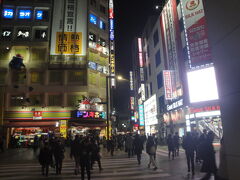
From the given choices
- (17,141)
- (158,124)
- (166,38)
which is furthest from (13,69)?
(158,124)

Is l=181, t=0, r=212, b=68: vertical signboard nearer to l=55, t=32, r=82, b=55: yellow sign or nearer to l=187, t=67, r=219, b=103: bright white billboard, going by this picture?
l=187, t=67, r=219, b=103: bright white billboard

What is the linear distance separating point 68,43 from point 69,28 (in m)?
2.41

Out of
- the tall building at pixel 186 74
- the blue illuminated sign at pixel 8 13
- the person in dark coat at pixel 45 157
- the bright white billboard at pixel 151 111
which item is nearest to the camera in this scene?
the person in dark coat at pixel 45 157

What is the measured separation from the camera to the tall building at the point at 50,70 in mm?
30891

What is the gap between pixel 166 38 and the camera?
28703 mm

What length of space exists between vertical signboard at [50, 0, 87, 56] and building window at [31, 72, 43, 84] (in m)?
3.68

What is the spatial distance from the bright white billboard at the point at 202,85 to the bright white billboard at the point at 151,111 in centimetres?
1688

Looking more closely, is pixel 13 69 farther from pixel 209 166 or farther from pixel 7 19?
pixel 209 166

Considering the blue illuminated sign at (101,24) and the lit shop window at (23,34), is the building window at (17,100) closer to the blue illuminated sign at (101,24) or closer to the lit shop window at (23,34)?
the lit shop window at (23,34)

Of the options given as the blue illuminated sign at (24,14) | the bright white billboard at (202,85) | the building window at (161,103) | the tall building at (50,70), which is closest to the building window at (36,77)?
the tall building at (50,70)

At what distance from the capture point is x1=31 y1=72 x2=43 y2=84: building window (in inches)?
1268

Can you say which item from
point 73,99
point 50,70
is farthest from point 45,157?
point 50,70

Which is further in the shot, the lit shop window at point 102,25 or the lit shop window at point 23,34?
the lit shop window at point 102,25

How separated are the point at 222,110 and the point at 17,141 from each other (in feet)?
101
